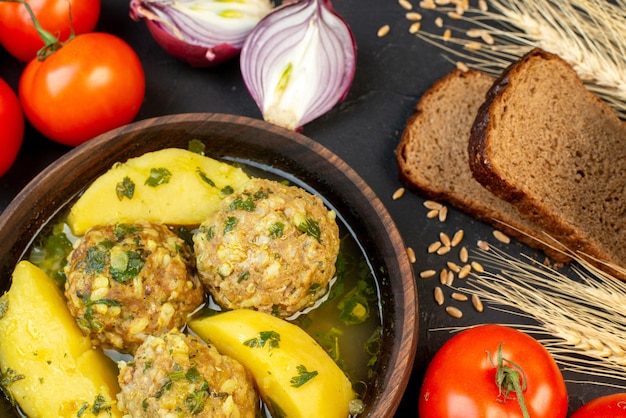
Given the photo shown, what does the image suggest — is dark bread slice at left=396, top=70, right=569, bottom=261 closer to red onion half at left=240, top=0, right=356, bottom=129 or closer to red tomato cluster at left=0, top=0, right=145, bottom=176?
red onion half at left=240, top=0, right=356, bottom=129

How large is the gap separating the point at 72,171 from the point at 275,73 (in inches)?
51.1

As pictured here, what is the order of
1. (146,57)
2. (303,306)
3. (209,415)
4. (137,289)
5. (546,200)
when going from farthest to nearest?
1. (146,57)
2. (546,200)
3. (303,306)
4. (137,289)
5. (209,415)

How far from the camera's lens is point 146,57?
4.60 meters

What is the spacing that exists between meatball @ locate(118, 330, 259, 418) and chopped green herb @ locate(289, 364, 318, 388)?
0.62ft

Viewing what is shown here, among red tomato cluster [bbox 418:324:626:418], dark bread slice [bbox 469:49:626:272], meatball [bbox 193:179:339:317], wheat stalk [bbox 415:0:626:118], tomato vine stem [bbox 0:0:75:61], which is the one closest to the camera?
meatball [bbox 193:179:339:317]

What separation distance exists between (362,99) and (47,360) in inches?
93.6

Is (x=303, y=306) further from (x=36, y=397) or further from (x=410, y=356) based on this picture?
(x=36, y=397)

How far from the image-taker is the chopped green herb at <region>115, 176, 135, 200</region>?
3381mm

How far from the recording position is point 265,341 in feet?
9.89

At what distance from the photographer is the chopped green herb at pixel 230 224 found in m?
3.11

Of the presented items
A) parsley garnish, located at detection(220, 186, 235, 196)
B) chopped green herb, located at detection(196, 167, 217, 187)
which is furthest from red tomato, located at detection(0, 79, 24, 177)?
parsley garnish, located at detection(220, 186, 235, 196)

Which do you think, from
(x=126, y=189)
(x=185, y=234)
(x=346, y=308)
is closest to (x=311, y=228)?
(x=346, y=308)

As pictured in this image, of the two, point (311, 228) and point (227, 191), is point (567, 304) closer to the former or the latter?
point (311, 228)

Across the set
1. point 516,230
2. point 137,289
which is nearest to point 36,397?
point 137,289
